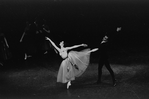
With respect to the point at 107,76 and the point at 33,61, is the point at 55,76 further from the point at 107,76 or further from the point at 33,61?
the point at 107,76

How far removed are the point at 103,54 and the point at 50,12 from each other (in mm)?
2124

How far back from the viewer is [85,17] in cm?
774

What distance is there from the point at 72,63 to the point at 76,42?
2.66 ft

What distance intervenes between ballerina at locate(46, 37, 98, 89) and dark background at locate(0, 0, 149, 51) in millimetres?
532

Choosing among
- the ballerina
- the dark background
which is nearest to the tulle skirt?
the ballerina

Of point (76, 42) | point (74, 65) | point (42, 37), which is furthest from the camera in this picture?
point (42, 37)

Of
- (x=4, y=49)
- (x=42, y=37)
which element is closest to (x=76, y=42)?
(x=42, y=37)

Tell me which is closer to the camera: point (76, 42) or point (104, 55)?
point (104, 55)

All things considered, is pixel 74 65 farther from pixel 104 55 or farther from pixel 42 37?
pixel 42 37

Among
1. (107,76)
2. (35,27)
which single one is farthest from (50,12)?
(107,76)

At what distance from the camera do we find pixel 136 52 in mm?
7918

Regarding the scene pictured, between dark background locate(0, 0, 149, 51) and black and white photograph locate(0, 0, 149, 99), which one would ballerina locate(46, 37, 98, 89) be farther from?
dark background locate(0, 0, 149, 51)

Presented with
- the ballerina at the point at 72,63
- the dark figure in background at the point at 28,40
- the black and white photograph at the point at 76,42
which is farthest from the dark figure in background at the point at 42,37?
the ballerina at the point at 72,63

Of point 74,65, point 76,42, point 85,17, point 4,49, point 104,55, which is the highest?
point 85,17
